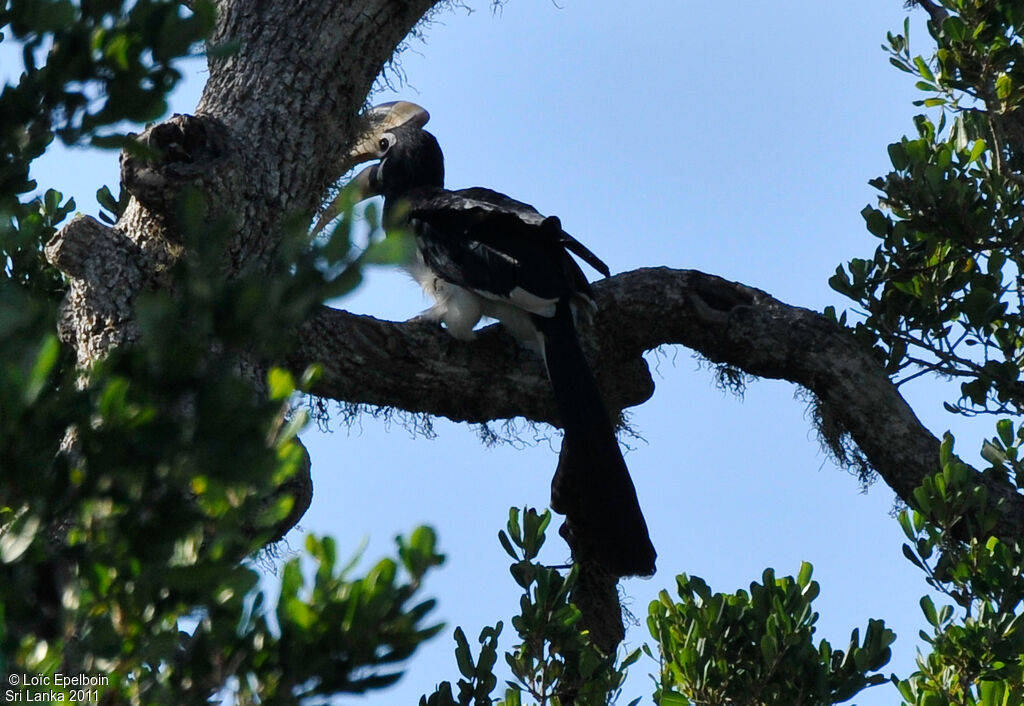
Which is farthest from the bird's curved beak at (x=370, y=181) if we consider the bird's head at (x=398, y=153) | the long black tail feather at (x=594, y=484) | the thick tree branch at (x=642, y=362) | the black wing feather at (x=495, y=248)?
the long black tail feather at (x=594, y=484)

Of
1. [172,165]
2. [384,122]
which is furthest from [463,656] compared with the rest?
[384,122]

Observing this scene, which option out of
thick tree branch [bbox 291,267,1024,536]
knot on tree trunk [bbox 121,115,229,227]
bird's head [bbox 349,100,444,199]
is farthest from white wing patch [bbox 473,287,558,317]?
knot on tree trunk [bbox 121,115,229,227]

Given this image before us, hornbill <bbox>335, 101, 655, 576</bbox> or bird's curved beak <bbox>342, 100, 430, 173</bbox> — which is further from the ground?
bird's curved beak <bbox>342, 100, 430, 173</bbox>

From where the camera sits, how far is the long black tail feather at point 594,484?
3773 millimetres

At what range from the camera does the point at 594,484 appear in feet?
12.5

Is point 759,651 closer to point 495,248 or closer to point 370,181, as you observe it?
point 495,248

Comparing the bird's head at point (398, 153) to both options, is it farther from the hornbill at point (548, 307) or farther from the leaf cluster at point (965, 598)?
the leaf cluster at point (965, 598)

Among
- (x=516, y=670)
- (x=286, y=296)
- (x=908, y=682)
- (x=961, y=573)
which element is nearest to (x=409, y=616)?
(x=286, y=296)

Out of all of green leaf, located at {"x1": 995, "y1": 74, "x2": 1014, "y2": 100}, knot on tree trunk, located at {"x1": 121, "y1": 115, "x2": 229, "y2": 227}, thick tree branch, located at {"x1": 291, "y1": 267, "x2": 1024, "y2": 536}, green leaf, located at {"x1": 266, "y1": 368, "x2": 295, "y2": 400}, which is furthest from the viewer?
thick tree branch, located at {"x1": 291, "y1": 267, "x2": 1024, "y2": 536}

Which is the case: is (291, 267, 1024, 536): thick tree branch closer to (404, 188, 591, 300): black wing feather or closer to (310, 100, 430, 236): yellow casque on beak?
(404, 188, 591, 300): black wing feather

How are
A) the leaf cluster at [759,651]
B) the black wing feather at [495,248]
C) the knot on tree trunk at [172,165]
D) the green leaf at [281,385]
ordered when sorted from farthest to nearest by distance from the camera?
the black wing feather at [495,248] → the knot on tree trunk at [172,165] → the leaf cluster at [759,651] → the green leaf at [281,385]

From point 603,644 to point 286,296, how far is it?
287cm

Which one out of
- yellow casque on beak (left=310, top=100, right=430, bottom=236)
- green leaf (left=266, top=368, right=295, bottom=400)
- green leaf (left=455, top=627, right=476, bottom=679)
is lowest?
green leaf (left=266, top=368, right=295, bottom=400)

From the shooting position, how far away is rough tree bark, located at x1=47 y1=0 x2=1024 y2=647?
3.04m
